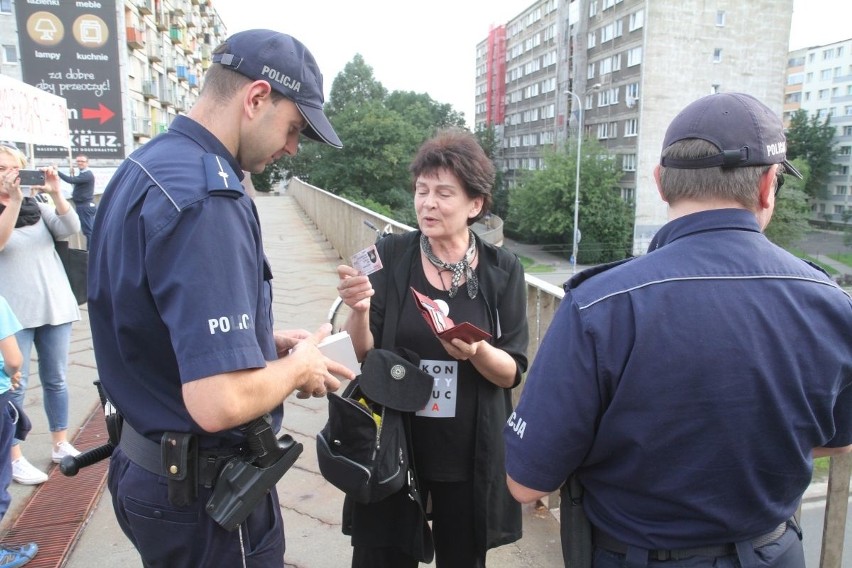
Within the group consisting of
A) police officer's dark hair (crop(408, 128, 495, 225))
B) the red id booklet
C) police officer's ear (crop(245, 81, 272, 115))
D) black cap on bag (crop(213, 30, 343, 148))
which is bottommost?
the red id booklet

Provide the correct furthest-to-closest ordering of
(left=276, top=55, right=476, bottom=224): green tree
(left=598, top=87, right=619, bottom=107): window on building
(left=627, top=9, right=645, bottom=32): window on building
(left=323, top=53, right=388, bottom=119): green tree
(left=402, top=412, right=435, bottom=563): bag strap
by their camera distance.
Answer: (left=323, top=53, right=388, bottom=119): green tree
(left=276, top=55, right=476, bottom=224): green tree
(left=598, top=87, right=619, bottom=107): window on building
(left=627, top=9, right=645, bottom=32): window on building
(left=402, top=412, right=435, bottom=563): bag strap

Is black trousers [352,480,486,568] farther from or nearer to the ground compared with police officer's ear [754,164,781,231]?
nearer to the ground

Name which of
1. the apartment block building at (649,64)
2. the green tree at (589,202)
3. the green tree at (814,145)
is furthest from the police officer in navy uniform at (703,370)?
the green tree at (814,145)

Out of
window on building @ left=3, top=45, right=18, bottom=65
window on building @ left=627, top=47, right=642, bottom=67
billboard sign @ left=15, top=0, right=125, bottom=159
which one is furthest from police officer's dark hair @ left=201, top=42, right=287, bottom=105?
window on building @ left=627, top=47, right=642, bottom=67

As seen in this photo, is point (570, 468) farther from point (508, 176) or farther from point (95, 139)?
point (508, 176)

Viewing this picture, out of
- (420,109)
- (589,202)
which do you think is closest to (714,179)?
(589,202)

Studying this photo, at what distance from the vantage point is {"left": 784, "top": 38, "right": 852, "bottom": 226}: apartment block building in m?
75.6

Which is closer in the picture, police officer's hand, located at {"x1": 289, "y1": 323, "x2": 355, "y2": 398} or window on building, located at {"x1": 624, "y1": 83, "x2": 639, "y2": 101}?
police officer's hand, located at {"x1": 289, "y1": 323, "x2": 355, "y2": 398}

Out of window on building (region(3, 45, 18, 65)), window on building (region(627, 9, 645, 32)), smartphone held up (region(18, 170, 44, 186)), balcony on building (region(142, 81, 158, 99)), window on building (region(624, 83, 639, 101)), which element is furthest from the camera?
window on building (region(624, 83, 639, 101))

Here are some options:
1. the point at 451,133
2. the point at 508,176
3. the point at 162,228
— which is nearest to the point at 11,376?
the point at 162,228

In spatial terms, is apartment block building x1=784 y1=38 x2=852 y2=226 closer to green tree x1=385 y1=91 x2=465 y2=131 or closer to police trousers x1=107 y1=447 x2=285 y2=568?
green tree x1=385 y1=91 x2=465 y2=131

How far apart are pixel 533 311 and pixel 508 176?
262ft

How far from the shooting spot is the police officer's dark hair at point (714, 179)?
144 centimetres

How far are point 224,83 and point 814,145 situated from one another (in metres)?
87.3
